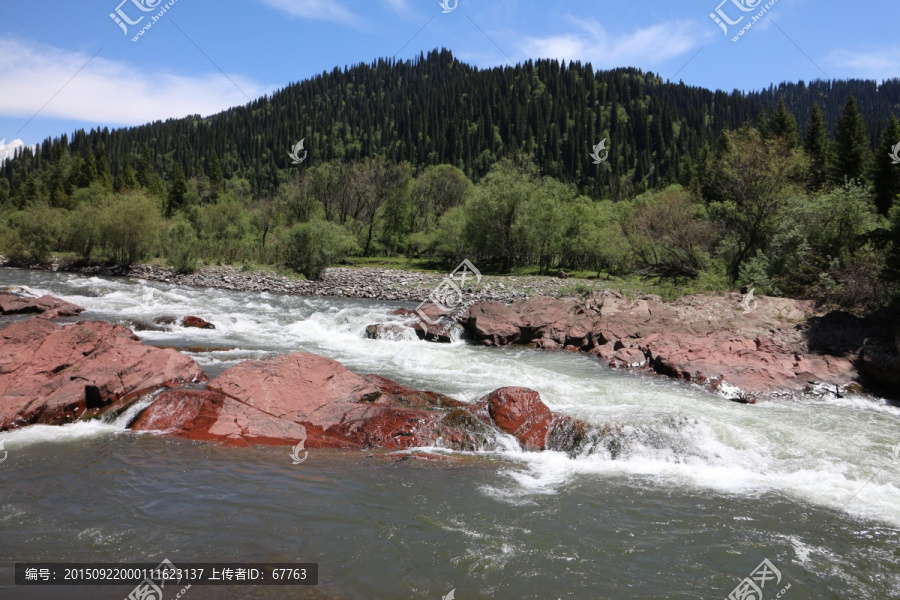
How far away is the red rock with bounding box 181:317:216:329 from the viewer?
21.4 meters

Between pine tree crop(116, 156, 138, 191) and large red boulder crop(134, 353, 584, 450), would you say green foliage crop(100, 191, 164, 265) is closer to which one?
large red boulder crop(134, 353, 584, 450)

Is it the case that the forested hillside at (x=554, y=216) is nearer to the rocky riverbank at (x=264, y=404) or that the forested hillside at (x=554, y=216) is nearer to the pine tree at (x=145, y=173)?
the pine tree at (x=145, y=173)

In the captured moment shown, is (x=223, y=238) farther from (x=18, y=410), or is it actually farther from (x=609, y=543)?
(x=609, y=543)

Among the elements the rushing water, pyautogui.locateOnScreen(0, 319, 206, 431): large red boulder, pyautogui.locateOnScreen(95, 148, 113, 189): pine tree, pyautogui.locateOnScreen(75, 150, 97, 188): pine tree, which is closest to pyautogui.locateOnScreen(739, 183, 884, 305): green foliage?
the rushing water

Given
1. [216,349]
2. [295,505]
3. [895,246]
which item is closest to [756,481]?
[295,505]

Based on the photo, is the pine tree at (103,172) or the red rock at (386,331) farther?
the pine tree at (103,172)

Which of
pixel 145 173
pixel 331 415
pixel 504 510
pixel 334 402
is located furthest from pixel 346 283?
pixel 145 173

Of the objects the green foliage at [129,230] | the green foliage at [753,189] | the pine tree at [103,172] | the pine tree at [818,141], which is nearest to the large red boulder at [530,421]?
the green foliage at [753,189]

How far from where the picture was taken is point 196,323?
21.5m

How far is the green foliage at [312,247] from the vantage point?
44438 mm

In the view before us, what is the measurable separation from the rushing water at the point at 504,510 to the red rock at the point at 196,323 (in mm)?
11543

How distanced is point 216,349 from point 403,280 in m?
26.6

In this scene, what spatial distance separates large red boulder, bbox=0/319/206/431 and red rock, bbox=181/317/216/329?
6.83 m
